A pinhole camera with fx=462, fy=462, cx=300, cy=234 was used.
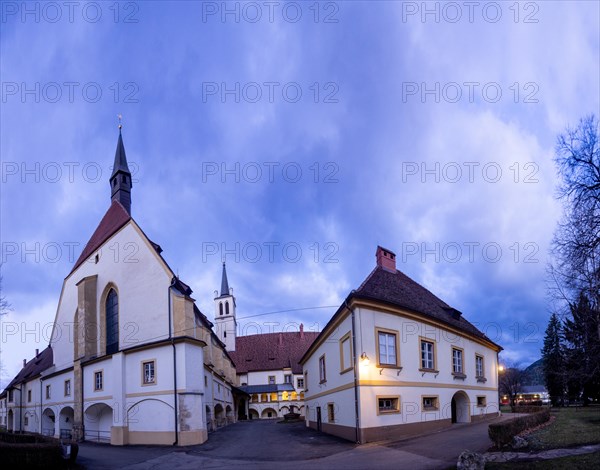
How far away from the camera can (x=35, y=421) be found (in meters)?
44.9

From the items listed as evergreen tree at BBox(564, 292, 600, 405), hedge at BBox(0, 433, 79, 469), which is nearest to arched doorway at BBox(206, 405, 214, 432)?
hedge at BBox(0, 433, 79, 469)

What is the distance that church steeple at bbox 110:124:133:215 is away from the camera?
4128 centimetres

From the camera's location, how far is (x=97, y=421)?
32.0m

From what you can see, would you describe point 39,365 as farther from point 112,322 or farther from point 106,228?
point 112,322

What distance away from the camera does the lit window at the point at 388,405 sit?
20.8 meters

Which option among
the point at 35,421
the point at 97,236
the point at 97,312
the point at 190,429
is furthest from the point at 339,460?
the point at 35,421

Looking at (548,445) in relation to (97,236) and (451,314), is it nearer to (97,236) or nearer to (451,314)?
(451,314)

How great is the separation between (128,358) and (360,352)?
1577 cm

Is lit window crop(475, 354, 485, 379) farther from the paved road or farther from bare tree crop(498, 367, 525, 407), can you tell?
bare tree crop(498, 367, 525, 407)

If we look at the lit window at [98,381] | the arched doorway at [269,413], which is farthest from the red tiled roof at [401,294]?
the arched doorway at [269,413]

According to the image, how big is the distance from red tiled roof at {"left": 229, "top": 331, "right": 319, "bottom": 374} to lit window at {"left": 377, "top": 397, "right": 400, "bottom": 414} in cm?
5295

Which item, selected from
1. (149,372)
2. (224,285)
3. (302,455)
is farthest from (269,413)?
(302,455)

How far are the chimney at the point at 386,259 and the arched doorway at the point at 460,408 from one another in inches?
328

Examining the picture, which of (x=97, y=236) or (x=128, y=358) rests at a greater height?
(x=97, y=236)
